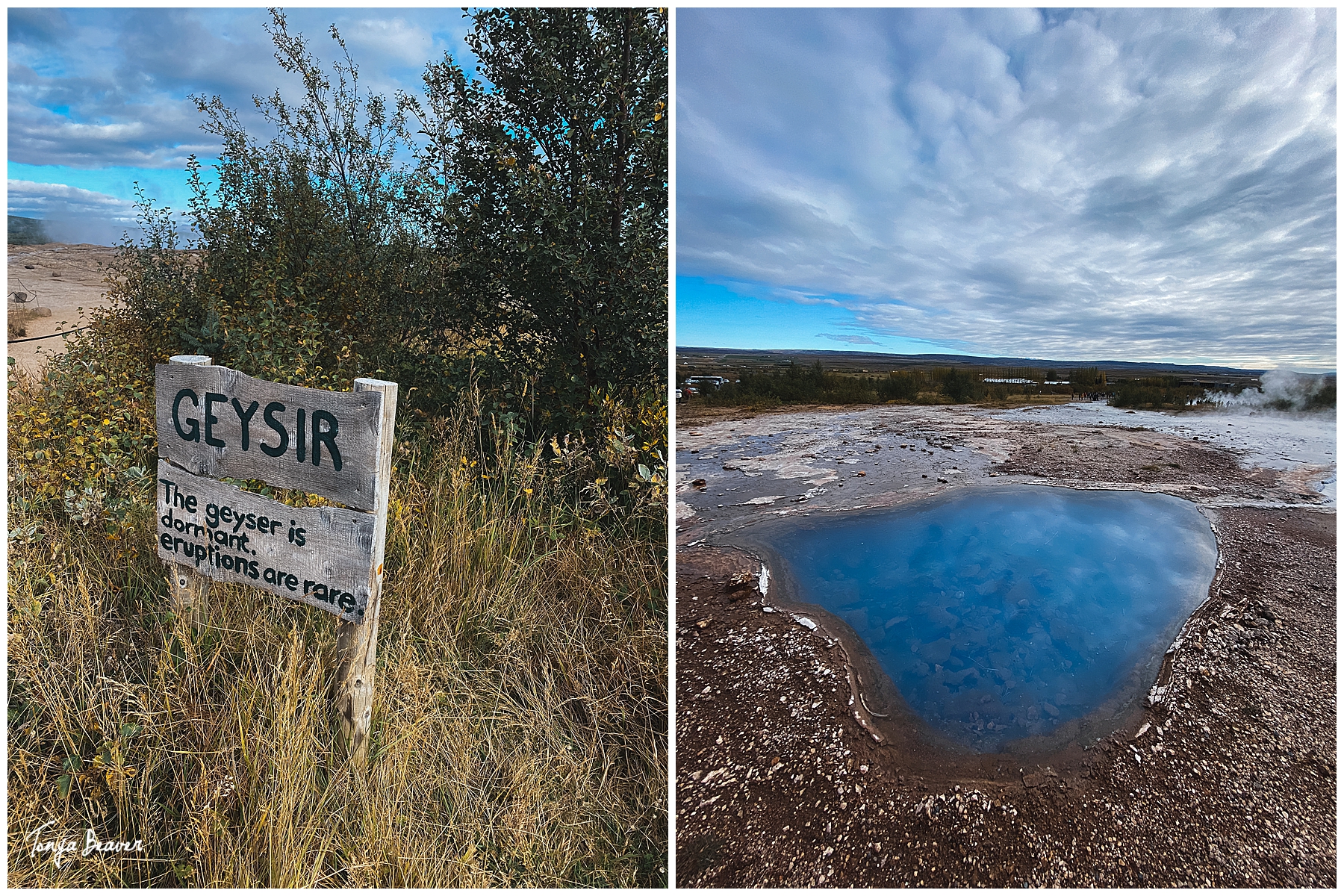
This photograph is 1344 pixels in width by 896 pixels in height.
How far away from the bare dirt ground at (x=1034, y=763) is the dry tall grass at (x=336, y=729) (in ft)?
1.26

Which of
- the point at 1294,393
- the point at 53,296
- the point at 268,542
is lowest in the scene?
the point at 268,542

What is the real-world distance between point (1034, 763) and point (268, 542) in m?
1.88

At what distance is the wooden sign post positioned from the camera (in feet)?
4.85

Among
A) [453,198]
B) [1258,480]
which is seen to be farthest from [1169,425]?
[453,198]

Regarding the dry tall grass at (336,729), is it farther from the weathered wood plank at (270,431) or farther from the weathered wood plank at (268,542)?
the weathered wood plank at (270,431)

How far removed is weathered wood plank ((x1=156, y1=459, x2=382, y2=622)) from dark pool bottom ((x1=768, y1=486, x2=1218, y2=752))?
134cm

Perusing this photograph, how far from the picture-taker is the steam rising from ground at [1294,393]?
1889 mm

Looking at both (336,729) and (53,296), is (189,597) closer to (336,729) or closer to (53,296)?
(336,729)

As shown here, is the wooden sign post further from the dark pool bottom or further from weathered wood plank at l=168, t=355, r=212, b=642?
the dark pool bottom

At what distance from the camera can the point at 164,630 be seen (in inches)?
73.0

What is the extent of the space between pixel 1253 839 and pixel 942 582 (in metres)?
0.90

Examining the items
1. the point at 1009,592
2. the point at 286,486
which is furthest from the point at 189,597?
the point at 1009,592

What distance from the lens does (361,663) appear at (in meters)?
1.61

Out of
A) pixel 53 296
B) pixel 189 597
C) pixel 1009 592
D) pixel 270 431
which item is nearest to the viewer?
pixel 270 431
